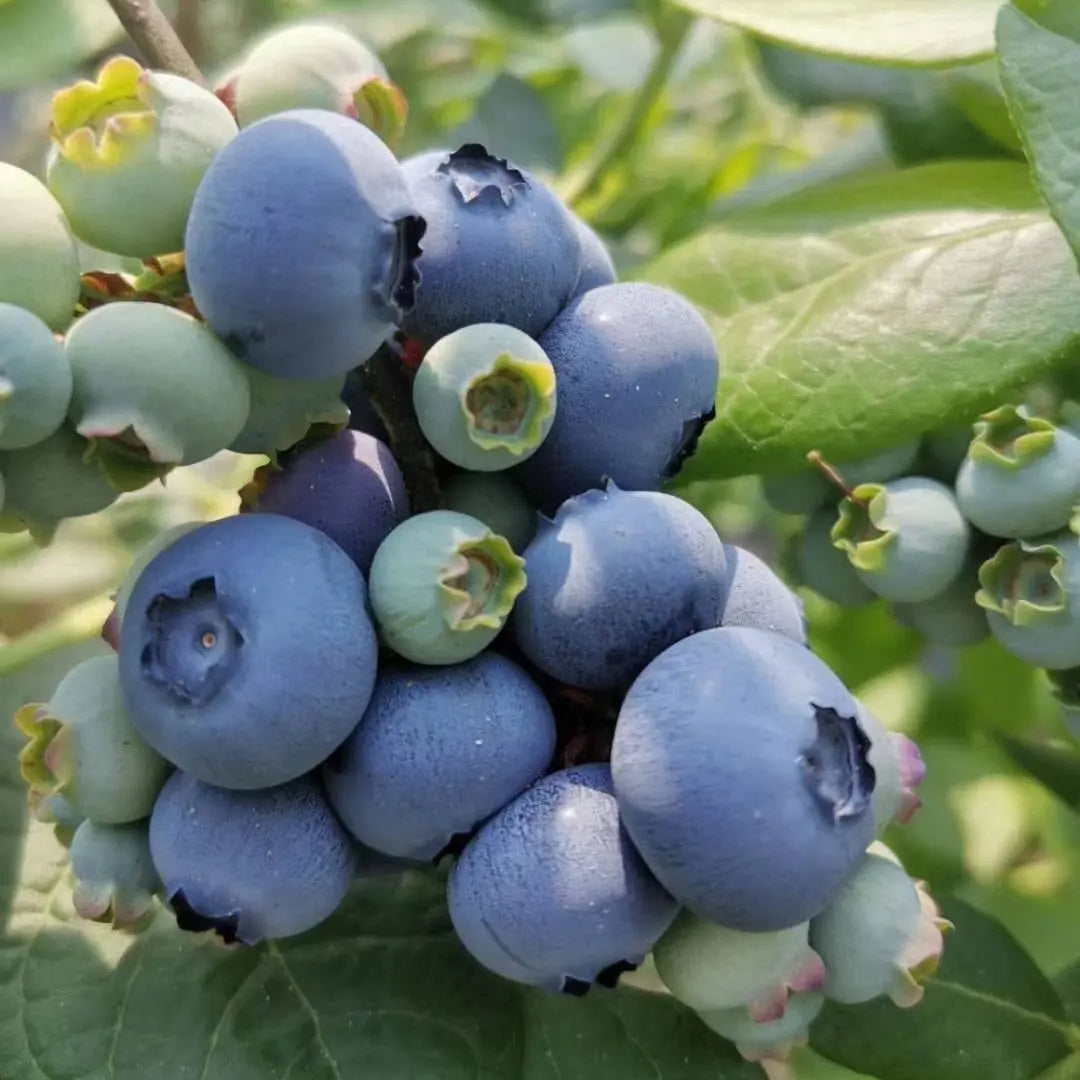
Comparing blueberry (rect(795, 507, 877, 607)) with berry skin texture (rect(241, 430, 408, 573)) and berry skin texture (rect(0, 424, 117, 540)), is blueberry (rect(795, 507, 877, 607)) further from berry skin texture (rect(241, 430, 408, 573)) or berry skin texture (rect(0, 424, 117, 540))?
berry skin texture (rect(0, 424, 117, 540))

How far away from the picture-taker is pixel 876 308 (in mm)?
985

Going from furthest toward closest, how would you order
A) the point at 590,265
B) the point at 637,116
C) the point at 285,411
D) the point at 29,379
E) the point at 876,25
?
1. the point at 637,116
2. the point at 876,25
3. the point at 590,265
4. the point at 285,411
5. the point at 29,379

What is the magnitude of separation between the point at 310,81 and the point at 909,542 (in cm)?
44

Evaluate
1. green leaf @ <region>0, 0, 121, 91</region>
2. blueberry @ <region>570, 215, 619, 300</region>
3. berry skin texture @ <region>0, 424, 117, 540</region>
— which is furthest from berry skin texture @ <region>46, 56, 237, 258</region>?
green leaf @ <region>0, 0, 121, 91</region>

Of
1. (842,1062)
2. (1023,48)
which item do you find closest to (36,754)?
(842,1062)

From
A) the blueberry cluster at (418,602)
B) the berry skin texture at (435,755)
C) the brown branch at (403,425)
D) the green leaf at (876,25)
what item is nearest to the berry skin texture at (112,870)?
the blueberry cluster at (418,602)

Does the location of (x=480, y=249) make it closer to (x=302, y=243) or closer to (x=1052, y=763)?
(x=302, y=243)

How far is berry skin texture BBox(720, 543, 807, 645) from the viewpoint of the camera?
72cm

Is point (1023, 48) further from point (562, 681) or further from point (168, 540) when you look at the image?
point (168, 540)

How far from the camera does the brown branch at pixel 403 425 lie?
740 mm

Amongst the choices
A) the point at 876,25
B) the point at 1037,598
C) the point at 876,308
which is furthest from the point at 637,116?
the point at 1037,598

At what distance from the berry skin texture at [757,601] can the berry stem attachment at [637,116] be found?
2.60 ft

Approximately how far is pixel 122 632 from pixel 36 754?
0.09 metres

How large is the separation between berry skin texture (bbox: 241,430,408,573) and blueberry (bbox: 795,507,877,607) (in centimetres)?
38
